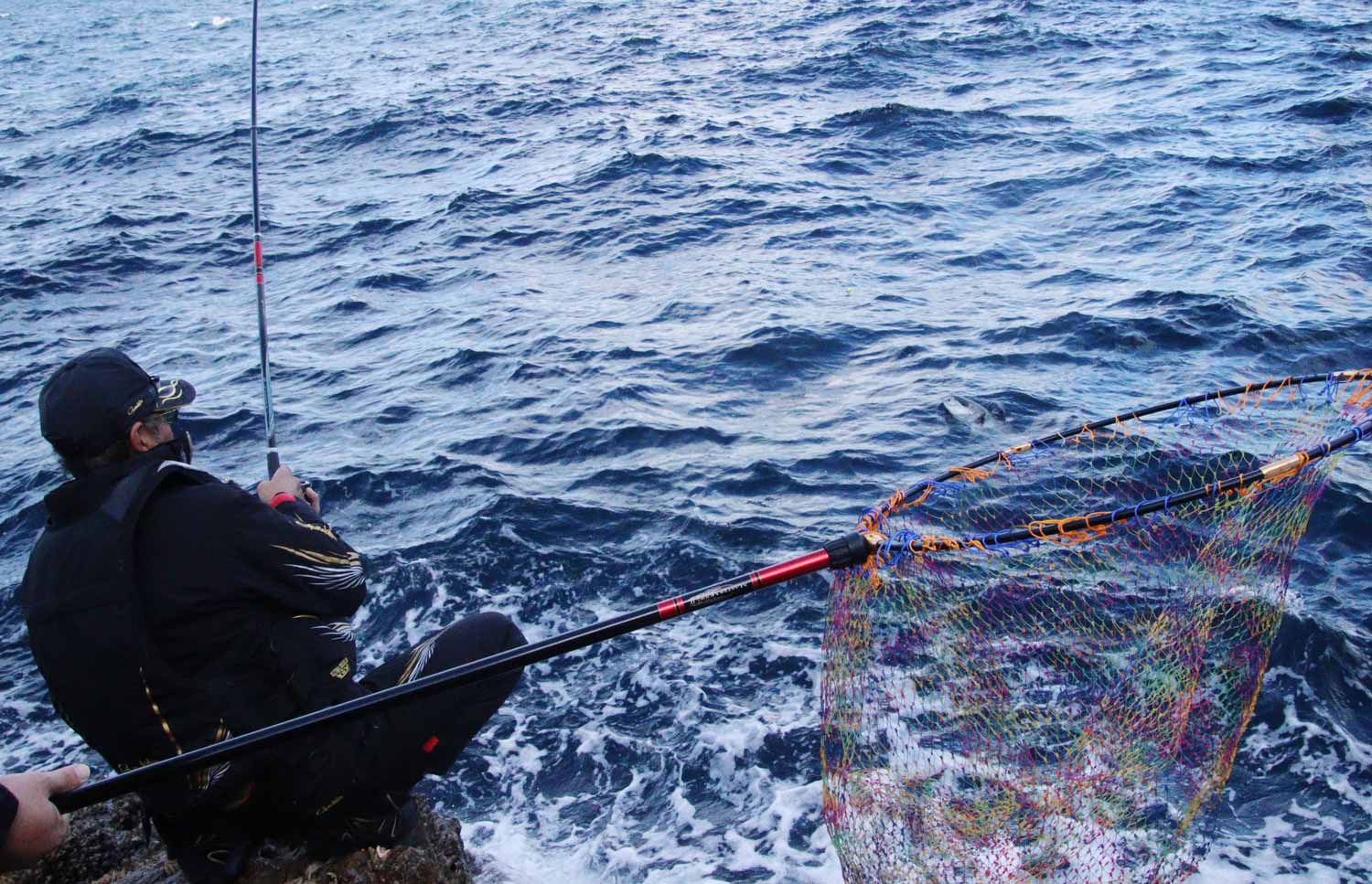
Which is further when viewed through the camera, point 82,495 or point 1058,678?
point 1058,678

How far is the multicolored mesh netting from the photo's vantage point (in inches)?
165

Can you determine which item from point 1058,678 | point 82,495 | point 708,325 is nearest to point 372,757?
point 82,495

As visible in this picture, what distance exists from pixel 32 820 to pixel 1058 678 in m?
4.38

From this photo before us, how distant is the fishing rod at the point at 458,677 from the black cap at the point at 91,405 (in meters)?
1.05

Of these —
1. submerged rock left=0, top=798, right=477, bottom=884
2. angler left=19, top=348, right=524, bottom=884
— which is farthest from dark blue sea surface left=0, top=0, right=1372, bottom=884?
angler left=19, top=348, right=524, bottom=884

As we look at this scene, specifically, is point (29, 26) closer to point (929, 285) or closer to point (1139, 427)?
point (929, 285)

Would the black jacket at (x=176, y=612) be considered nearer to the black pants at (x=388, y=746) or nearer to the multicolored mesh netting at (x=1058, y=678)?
the black pants at (x=388, y=746)

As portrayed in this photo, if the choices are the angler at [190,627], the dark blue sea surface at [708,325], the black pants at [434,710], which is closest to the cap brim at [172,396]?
the angler at [190,627]

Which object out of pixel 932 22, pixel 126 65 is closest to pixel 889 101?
pixel 932 22

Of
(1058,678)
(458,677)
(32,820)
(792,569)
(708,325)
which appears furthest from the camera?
(708,325)

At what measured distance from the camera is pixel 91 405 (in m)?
3.40

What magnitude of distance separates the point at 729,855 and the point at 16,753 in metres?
3.86

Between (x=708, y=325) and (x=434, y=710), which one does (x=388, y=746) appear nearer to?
(x=434, y=710)

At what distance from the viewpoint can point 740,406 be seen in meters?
9.24
